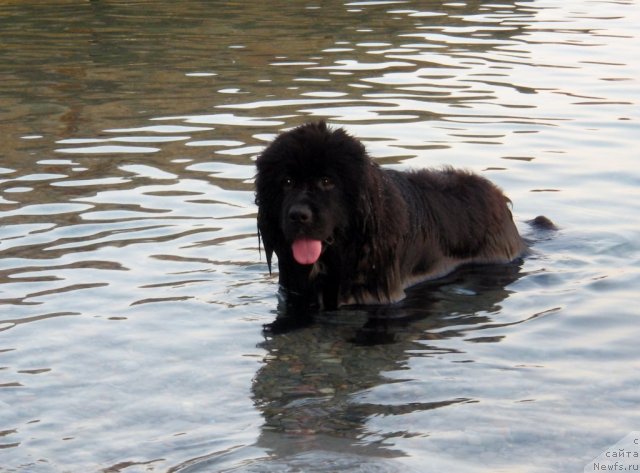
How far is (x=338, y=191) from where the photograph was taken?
8.09 meters

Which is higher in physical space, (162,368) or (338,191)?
(338,191)

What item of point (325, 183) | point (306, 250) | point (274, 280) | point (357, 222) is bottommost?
point (274, 280)

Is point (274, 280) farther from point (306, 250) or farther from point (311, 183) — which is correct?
point (311, 183)

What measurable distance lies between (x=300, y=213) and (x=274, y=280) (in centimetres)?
108

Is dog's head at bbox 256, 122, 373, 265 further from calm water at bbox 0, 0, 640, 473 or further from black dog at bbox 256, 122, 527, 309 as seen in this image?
calm water at bbox 0, 0, 640, 473

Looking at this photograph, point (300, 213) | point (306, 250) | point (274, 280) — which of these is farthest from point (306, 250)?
point (274, 280)

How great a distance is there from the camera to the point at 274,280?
8.82 meters

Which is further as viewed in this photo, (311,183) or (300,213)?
(311,183)

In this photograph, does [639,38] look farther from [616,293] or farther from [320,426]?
[320,426]

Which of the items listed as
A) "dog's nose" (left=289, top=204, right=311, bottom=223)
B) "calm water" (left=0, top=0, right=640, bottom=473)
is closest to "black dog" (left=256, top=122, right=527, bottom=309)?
"dog's nose" (left=289, top=204, right=311, bottom=223)

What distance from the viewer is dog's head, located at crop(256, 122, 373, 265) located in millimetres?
7965

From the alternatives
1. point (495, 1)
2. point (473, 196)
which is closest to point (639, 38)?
point (495, 1)

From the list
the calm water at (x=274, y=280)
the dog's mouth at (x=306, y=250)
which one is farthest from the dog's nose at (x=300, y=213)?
the calm water at (x=274, y=280)

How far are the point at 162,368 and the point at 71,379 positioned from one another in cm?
51
